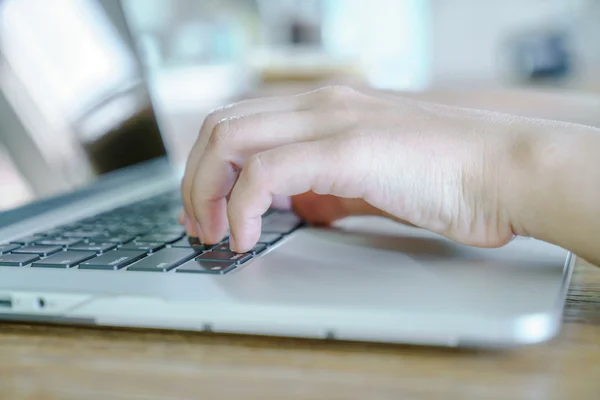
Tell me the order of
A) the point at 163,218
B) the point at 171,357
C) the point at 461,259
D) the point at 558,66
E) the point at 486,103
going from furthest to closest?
1. the point at 558,66
2. the point at 486,103
3. the point at 163,218
4. the point at 461,259
5. the point at 171,357

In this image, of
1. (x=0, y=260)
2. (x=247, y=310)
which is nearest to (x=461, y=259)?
(x=247, y=310)

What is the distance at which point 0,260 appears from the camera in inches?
18.8

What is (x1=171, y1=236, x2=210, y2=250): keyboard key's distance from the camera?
51 centimetres

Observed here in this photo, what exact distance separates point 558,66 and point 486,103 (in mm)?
A: 2388

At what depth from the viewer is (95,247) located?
1.68 ft

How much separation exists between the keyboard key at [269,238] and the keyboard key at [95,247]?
4.3 inches

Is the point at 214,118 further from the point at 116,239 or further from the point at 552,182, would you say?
the point at 552,182

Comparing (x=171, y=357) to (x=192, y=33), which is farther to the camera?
(x=192, y=33)

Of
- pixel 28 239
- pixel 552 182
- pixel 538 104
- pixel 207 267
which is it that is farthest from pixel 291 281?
→ pixel 538 104

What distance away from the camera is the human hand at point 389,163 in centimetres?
44

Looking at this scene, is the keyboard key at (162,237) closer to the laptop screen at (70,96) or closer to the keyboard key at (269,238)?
the keyboard key at (269,238)

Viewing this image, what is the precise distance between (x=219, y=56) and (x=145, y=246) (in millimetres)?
2024

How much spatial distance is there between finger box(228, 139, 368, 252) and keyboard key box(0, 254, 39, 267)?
144mm

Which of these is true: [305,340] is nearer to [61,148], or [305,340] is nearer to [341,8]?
[61,148]
